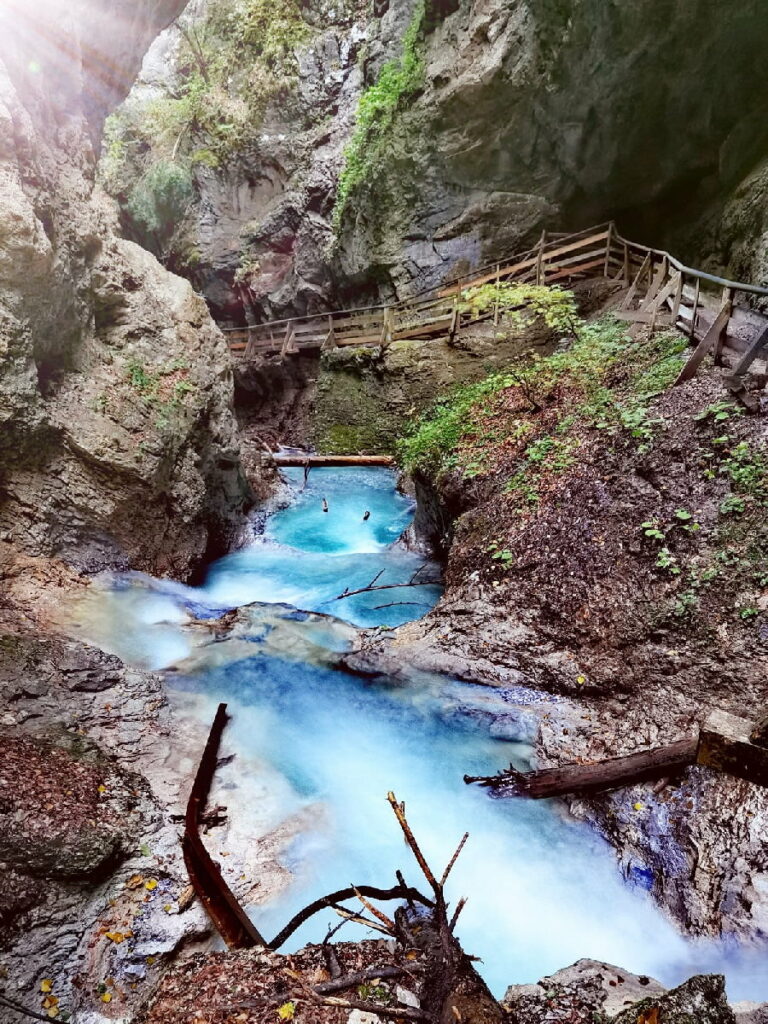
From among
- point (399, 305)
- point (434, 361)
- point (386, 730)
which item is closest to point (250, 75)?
point (399, 305)

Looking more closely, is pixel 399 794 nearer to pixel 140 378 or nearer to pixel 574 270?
pixel 140 378

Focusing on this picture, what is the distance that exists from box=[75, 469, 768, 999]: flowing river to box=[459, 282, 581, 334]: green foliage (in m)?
7.74

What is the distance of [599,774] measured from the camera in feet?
14.5

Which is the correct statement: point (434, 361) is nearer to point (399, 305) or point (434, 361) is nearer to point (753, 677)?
point (399, 305)

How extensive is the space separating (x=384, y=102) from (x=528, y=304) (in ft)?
31.2

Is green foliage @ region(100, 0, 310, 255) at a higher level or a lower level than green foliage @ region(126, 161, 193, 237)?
higher

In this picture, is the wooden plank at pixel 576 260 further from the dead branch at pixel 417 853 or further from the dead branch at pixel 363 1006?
the dead branch at pixel 363 1006

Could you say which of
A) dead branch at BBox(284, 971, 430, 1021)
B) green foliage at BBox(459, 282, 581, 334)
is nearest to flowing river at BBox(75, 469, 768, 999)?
dead branch at BBox(284, 971, 430, 1021)

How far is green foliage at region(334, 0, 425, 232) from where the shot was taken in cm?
1614

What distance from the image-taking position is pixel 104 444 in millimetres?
7988

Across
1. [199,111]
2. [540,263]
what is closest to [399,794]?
[540,263]

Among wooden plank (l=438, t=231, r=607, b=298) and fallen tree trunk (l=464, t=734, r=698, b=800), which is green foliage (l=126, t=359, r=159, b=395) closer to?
fallen tree trunk (l=464, t=734, r=698, b=800)

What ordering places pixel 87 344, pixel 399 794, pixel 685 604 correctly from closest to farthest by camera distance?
pixel 399 794
pixel 685 604
pixel 87 344

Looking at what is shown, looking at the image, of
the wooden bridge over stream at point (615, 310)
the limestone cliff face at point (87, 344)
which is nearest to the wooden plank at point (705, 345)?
the wooden bridge over stream at point (615, 310)
